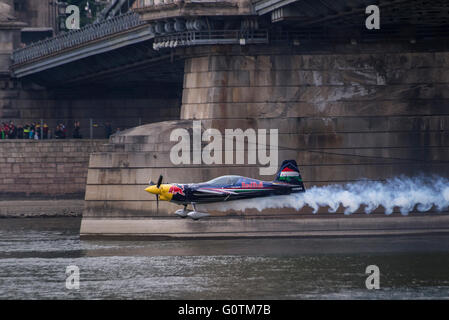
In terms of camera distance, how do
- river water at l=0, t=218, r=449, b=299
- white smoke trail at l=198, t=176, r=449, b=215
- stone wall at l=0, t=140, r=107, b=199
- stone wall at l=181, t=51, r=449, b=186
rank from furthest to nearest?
1. stone wall at l=0, t=140, r=107, b=199
2. stone wall at l=181, t=51, r=449, b=186
3. white smoke trail at l=198, t=176, r=449, b=215
4. river water at l=0, t=218, r=449, b=299

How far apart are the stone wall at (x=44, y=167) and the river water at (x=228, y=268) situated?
19.1 meters

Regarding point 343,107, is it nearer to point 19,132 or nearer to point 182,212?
point 182,212

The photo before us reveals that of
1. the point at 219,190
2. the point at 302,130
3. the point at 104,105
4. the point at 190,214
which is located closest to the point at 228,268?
the point at 219,190

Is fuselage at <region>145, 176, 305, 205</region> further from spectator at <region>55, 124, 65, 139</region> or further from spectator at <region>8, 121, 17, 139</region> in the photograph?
spectator at <region>8, 121, 17, 139</region>

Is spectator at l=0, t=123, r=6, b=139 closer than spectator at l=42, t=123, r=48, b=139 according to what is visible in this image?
Yes

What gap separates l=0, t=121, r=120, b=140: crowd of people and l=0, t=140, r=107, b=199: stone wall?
1621 mm

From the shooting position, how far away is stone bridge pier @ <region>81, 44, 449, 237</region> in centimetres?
7206

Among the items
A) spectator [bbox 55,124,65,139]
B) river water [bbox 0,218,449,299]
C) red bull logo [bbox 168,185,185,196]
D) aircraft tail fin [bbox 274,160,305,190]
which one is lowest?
river water [bbox 0,218,449,299]

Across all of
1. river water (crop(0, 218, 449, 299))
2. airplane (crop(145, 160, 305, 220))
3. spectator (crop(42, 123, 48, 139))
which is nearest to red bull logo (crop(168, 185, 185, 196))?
airplane (crop(145, 160, 305, 220))

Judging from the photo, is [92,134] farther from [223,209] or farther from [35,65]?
[223,209]

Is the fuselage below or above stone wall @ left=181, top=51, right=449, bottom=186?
below

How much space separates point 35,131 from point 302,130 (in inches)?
1311

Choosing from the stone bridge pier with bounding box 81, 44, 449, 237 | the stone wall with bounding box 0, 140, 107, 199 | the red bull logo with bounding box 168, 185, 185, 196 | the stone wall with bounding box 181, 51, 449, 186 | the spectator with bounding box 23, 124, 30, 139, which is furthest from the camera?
the spectator with bounding box 23, 124, 30, 139
